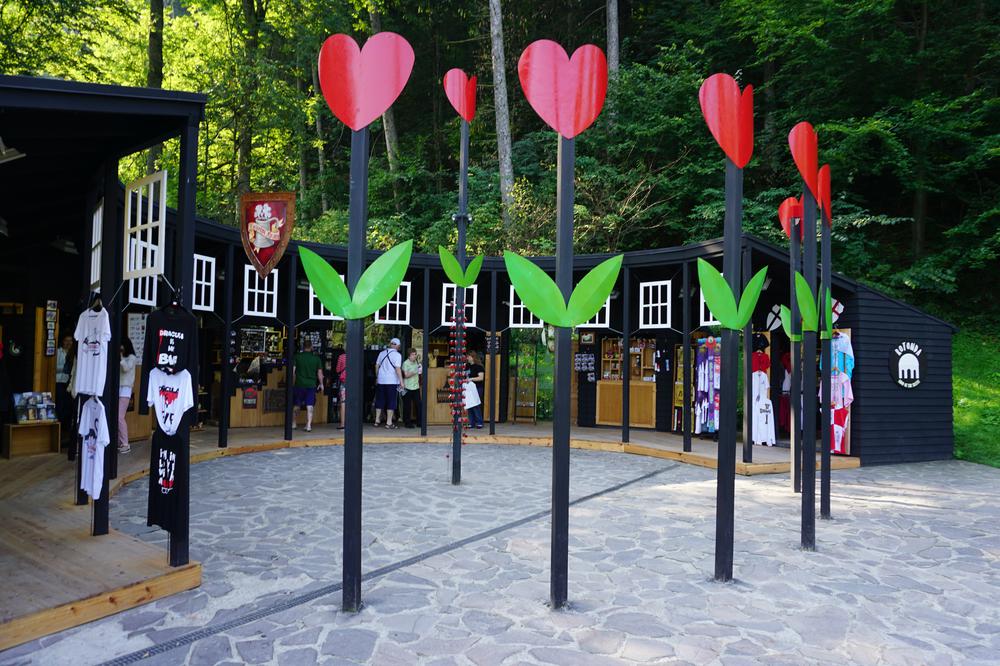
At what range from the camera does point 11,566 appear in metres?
3.92

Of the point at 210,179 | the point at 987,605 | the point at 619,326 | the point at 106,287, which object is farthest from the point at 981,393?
the point at 210,179

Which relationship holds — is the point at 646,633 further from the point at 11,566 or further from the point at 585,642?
the point at 11,566

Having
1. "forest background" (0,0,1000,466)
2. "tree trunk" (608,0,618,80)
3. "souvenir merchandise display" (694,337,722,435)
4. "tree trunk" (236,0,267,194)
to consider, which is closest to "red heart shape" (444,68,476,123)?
"souvenir merchandise display" (694,337,722,435)

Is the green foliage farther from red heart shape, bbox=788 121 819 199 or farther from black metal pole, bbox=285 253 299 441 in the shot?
red heart shape, bbox=788 121 819 199

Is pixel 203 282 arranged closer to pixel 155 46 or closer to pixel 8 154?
pixel 8 154

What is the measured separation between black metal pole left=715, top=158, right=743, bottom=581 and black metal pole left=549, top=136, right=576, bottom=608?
117 cm

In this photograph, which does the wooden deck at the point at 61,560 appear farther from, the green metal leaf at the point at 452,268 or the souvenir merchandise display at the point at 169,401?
the green metal leaf at the point at 452,268

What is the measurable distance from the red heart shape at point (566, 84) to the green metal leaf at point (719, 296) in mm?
1377

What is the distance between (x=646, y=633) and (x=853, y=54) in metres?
16.3

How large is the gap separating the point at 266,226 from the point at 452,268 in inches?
122

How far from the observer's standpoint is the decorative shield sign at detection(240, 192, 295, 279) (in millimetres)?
8594

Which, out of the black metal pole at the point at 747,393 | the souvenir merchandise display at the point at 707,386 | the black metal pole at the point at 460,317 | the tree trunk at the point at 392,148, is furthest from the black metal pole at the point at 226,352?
the tree trunk at the point at 392,148

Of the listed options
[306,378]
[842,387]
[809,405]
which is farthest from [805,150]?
[306,378]

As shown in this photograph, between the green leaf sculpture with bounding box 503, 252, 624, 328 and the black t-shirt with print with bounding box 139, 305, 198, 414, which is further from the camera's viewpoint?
the black t-shirt with print with bounding box 139, 305, 198, 414
